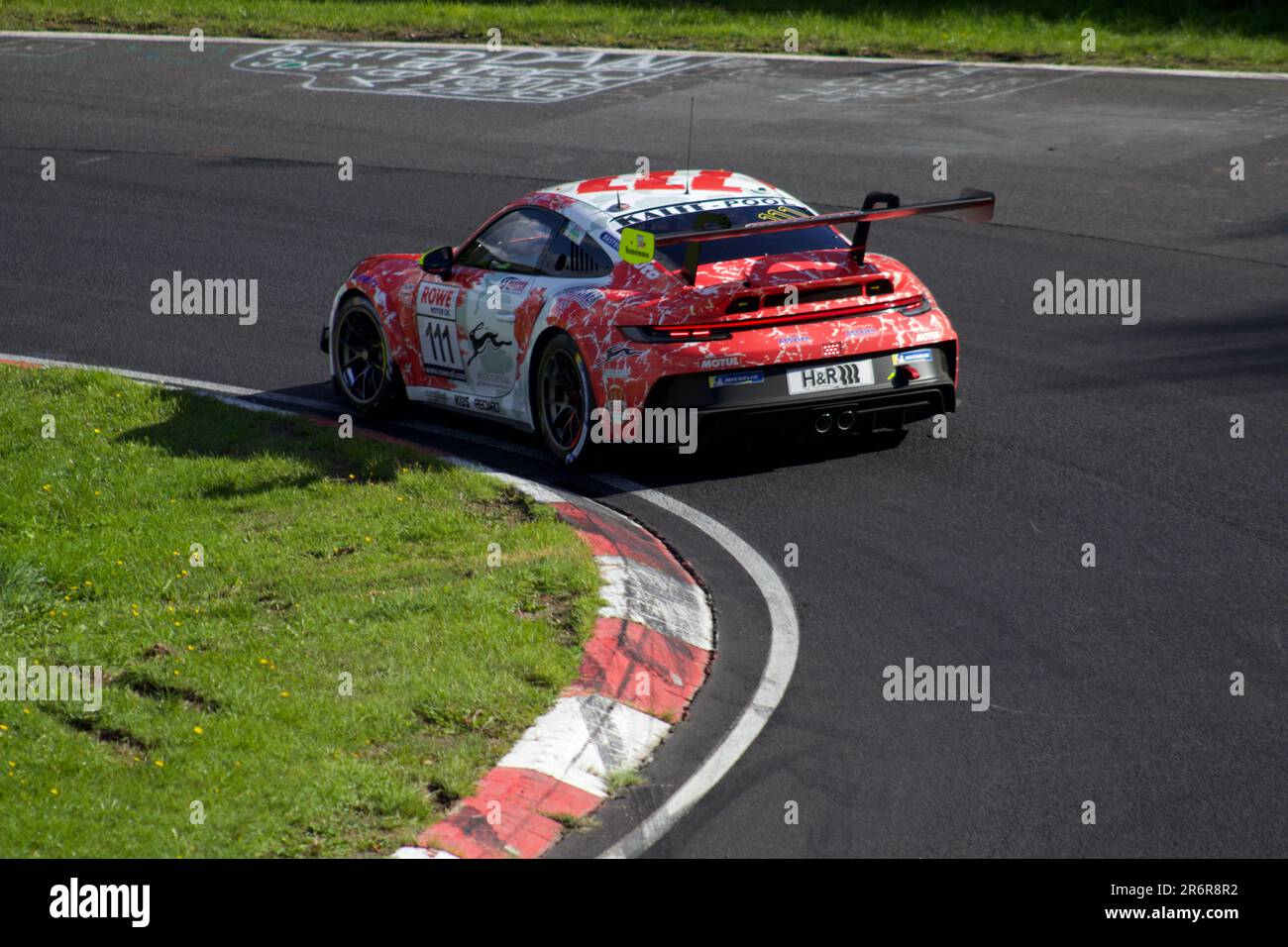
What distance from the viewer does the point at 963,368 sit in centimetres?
1130

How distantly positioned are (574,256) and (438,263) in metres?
1.10

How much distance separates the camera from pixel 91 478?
9.16m

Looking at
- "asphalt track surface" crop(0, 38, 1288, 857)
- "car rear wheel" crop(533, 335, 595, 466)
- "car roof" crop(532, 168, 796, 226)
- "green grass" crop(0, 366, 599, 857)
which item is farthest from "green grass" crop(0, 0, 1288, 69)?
"green grass" crop(0, 366, 599, 857)

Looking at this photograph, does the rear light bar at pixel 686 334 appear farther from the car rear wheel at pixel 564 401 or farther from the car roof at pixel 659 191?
the car roof at pixel 659 191

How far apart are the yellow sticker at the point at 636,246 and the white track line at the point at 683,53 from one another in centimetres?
1502

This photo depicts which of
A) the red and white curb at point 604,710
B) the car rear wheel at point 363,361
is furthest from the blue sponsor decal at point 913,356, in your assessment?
the car rear wheel at point 363,361

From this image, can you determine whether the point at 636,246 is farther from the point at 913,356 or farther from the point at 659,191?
the point at 913,356

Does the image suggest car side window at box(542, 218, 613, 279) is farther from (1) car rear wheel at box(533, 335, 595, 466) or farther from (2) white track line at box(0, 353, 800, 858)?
(2) white track line at box(0, 353, 800, 858)

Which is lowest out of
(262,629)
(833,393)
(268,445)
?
(262,629)

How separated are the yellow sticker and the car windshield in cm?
41

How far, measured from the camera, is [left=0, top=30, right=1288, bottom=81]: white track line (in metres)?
22.0

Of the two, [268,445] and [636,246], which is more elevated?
[636,246]

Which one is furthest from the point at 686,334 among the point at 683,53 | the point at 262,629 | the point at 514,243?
the point at 683,53

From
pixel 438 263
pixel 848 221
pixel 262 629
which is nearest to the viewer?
pixel 262 629
